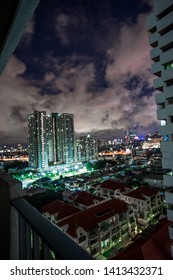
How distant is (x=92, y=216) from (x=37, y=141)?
101 ft

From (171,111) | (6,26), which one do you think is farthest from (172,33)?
(6,26)

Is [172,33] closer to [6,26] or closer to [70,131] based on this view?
[6,26]

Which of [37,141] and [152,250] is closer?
[152,250]

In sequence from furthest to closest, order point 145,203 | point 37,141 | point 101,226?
point 37,141
point 145,203
point 101,226

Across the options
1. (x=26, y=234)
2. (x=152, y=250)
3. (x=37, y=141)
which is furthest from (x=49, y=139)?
(x=26, y=234)

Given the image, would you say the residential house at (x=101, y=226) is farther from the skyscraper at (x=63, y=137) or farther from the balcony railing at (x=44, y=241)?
the skyscraper at (x=63, y=137)

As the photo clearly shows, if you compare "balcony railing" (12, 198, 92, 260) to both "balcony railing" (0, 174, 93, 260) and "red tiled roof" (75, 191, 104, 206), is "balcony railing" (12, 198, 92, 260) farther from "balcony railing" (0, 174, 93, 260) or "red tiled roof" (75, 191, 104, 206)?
"red tiled roof" (75, 191, 104, 206)

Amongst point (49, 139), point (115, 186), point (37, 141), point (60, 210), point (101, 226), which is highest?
point (49, 139)

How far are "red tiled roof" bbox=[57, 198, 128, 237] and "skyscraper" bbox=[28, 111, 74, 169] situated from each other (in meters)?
28.6

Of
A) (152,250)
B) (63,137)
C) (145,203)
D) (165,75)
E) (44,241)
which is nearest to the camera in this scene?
(44,241)

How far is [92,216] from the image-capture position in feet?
32.6

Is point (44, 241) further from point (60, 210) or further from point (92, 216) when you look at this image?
point (60, 210)

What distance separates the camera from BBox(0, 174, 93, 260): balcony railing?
0.61 meters

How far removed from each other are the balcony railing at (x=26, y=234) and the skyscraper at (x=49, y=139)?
124 ft
